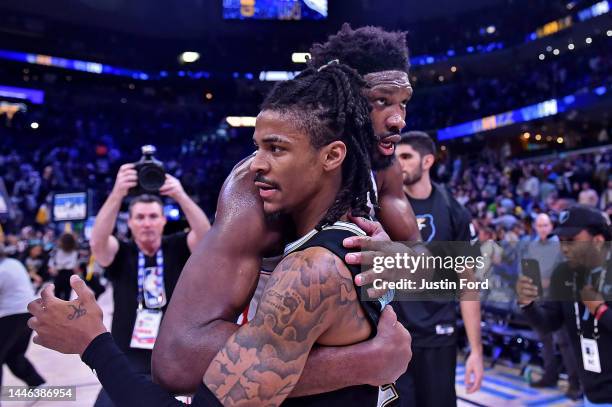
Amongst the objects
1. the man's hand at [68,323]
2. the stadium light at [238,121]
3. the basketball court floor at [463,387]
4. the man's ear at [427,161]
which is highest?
the stadium light at [238,121]

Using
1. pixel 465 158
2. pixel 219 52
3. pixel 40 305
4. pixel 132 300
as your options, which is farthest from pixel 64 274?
pixel 465 158

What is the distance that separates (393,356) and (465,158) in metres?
20.7

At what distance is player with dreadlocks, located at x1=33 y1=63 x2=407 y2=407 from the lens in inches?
45.8

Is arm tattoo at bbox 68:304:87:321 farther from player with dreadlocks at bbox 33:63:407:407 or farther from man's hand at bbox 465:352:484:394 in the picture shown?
man's hand at bbox 465:352:484:394

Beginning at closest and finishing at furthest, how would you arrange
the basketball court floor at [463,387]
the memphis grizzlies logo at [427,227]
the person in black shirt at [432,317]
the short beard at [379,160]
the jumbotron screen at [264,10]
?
the short beard at [379,160] → the person in black shirt at [432,317] → the memphis grizzlies logo at [427,227] → the basketball court floor at [463,387] → the jumbotron screen at [264,10]

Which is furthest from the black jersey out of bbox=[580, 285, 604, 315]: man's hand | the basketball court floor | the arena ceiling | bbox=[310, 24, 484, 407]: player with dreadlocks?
Result: the arena ceiling

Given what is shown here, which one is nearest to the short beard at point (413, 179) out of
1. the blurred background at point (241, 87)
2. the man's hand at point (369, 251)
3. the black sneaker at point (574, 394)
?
the man's hand at point (369, 251)

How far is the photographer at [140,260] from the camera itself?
9.95 ft

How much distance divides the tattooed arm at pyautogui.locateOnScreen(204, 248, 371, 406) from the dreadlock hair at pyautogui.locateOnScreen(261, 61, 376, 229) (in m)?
0.20

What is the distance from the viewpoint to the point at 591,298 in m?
2.66

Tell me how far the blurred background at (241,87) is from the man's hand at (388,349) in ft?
40.2

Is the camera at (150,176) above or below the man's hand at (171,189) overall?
above

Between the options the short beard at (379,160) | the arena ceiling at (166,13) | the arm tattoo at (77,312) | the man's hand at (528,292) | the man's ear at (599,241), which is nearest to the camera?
the arm tattoo at (77,312)

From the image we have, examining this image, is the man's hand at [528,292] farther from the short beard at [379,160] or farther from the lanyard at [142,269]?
the lanyard at [142,269]
